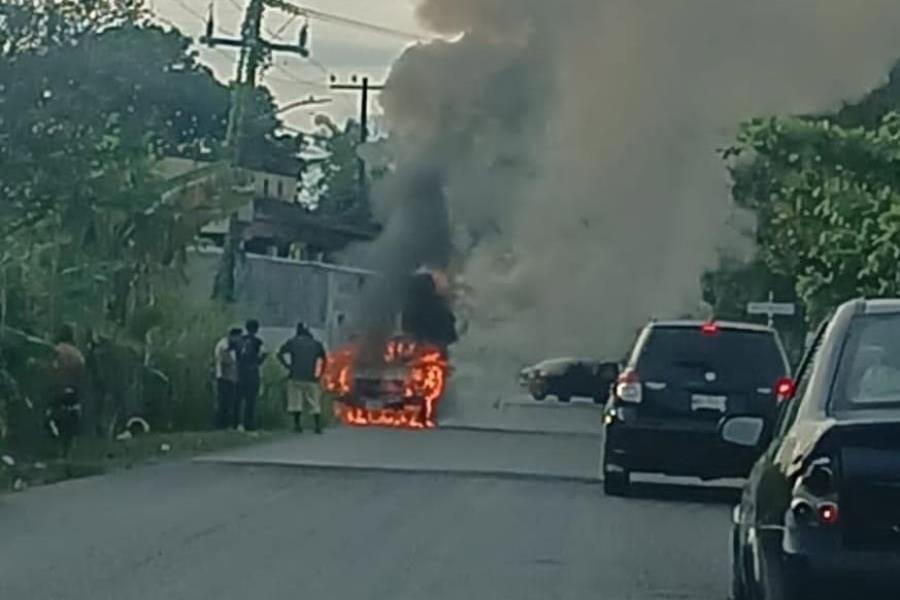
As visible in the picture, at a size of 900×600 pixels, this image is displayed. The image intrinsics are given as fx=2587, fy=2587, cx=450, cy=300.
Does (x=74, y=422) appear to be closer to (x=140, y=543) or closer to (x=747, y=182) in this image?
(x=140, y=543)

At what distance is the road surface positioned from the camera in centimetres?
1609

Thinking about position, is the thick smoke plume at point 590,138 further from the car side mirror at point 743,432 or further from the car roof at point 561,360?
the car side mirror at point 743,432

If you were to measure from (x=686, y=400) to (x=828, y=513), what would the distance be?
47.8ft

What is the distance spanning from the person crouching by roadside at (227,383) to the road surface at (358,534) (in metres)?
6.82

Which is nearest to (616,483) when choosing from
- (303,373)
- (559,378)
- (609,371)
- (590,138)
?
(609,371)

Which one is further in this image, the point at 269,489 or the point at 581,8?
the point at 581,8

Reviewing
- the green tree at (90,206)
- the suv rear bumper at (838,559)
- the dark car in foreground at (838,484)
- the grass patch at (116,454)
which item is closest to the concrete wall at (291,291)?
the green tree at (90,206)

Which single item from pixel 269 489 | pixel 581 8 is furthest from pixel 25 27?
pixel 581 8

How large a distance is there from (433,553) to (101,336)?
1634 cm

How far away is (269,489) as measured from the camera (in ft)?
79.8

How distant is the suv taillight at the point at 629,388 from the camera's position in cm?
2442

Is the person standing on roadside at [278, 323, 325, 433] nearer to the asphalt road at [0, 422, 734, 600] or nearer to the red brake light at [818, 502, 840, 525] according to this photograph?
the asphalt road at [0, 422, 734, 600]

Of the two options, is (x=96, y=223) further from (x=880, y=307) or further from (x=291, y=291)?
(x=880, y=307)

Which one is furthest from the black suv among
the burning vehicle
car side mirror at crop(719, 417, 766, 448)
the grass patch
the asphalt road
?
the burning vehicle
